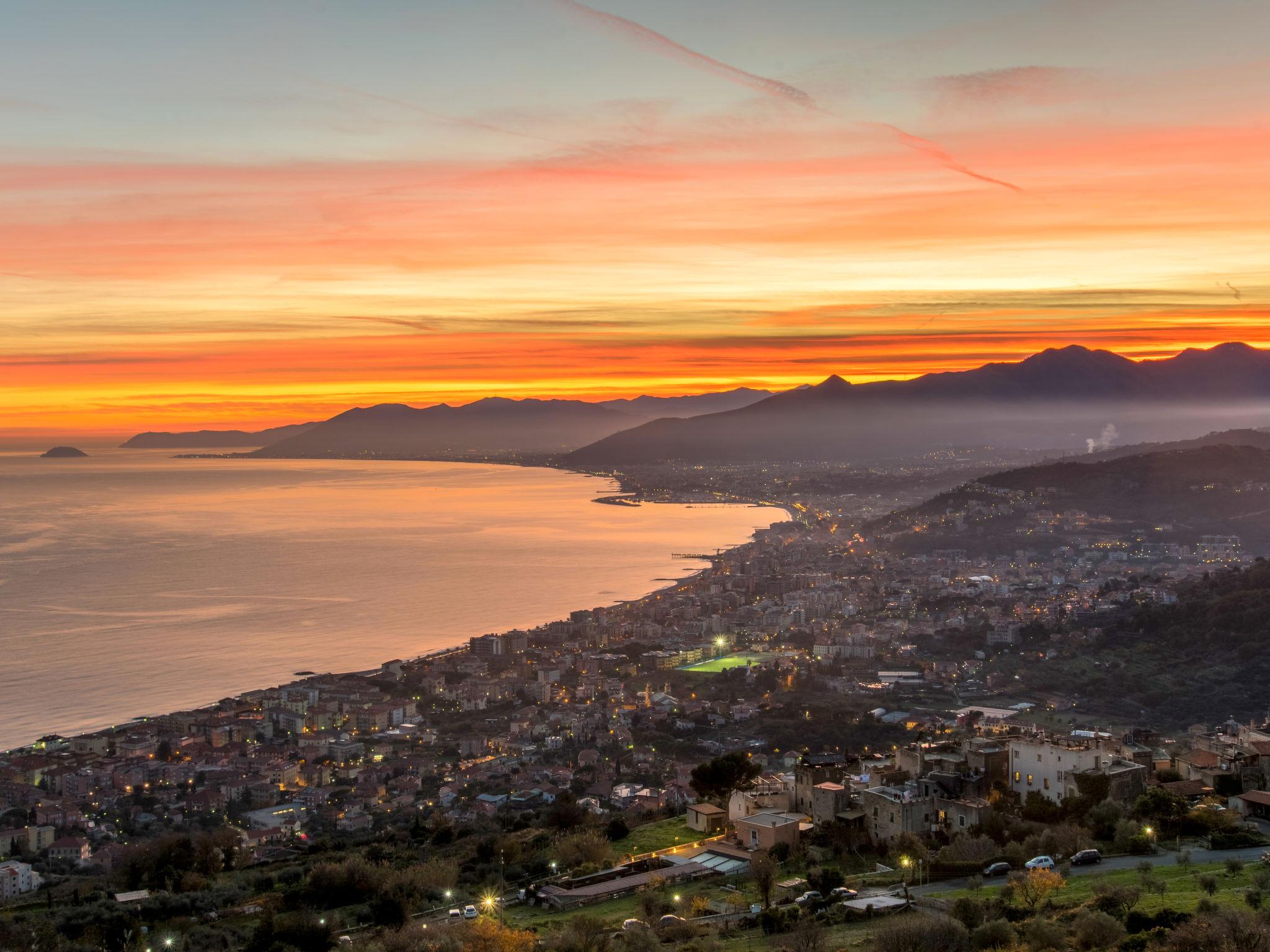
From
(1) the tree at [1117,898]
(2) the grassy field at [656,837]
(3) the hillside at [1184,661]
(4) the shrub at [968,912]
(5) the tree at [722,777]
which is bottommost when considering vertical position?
(3) the hillside at [1184,661]

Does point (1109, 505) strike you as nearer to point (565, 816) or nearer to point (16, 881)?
point (565, 816)

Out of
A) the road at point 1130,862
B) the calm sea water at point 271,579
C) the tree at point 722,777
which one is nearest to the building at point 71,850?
the calm sea water at point 271,579

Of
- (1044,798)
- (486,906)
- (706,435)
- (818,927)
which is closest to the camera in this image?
(818,927)

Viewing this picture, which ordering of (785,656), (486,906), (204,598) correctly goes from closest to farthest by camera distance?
(486,906) → (785,656) → (204,598)

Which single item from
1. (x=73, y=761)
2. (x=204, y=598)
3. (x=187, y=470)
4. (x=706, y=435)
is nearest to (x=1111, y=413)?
(x=706, y=435)

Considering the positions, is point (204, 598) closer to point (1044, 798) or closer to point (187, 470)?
point (1044, 798)

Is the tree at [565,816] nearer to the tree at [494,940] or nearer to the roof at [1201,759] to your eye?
the tree at [494,940]

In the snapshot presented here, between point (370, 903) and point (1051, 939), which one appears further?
point (370, 903)
